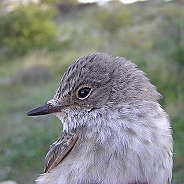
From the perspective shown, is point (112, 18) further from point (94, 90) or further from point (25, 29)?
point (94, 90)

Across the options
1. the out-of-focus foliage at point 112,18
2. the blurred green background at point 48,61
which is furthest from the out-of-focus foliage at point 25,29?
the out-of-focus foliage at point 112,18

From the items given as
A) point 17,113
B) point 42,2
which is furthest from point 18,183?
point 42,2

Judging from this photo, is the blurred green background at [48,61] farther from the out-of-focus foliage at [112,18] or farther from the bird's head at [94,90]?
the bird's head at [94,90]

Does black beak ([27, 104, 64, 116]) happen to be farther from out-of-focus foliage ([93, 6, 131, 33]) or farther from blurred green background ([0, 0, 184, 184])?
out-of-focus foliage ([93, 6, 131, 33])

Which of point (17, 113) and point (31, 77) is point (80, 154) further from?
point (31, 77)

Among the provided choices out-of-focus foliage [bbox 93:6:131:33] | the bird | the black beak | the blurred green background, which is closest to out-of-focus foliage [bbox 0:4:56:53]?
the blurred green background
